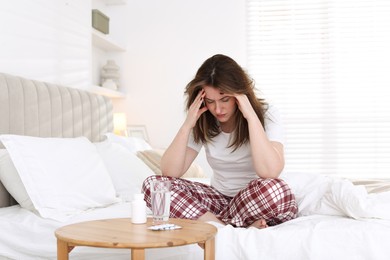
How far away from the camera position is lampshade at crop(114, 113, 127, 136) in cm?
485

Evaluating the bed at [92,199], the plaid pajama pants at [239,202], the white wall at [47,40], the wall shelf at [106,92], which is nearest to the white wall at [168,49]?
the wall shelf at [106,92]

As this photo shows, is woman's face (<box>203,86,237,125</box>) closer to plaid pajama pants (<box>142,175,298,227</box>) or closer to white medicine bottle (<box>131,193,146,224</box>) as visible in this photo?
plaid pajama pants (<box>142,175,298,227</box>)

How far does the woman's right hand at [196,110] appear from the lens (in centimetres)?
229

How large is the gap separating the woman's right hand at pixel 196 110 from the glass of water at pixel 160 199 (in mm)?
535

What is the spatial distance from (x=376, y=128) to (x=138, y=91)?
220 cm

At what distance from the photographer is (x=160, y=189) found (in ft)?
6.01

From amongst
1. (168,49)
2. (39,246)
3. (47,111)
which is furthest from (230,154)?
(168,49)

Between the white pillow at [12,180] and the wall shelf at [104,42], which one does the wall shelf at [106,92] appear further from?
the white pillow at [12,180]

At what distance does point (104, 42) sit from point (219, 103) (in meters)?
2.70

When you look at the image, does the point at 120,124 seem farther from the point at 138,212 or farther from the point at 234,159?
the point at 138,212

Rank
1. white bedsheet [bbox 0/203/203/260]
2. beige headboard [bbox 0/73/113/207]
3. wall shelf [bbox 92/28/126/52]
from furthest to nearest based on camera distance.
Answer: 1. wall shelf [bbox 92/28/126/52]
2. beige headboard [bbox 0/73/113/207]
3. white bedsheet [bbox 0/203/203/260]

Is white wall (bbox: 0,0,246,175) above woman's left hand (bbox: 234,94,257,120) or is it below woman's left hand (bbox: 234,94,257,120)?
above

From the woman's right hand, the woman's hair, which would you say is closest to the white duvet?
the woman's hair

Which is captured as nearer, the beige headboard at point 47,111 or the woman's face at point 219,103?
the woman's face at point 219,103
